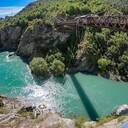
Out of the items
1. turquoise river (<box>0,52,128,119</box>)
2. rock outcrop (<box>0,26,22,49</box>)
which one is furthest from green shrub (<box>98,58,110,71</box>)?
rock outcrop (<box>0,26,22,49</box>)

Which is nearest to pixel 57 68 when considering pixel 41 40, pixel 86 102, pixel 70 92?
pixel 70 92

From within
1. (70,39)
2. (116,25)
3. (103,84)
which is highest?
(116,25)

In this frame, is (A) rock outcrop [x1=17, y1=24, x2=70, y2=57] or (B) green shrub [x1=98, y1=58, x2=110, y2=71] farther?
(A) rock outcrop [x1=17, y1=24, x2=70, y2=57]

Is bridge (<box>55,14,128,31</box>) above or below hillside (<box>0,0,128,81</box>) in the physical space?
above

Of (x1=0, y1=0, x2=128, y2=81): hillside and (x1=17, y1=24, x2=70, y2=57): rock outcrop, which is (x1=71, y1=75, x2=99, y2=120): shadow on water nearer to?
(x1=0, y1=0, x2=128, y2=81): hillside

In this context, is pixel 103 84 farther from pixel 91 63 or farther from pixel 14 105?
pixel 14 105

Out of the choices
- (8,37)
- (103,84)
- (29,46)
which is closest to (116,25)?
(103,84)

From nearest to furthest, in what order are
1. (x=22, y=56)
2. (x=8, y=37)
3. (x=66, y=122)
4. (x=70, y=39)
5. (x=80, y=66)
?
(x=66, y=122), (x=80, y=66), (x=70, y=39), (x=22, y=56), (x=8, y=37)

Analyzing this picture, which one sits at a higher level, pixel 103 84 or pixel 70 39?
pixel 70 39
